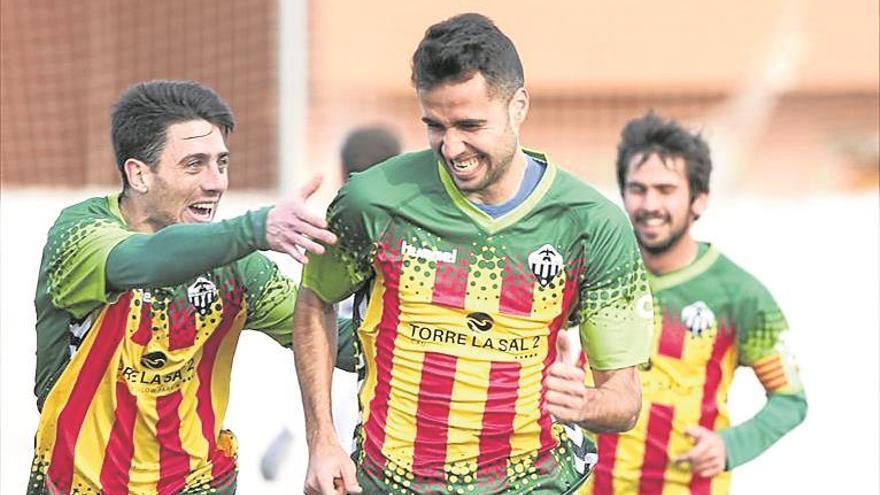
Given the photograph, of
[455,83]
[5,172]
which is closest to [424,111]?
[455,83]

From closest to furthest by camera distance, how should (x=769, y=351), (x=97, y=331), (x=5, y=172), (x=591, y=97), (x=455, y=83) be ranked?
1. (x=455, y=83)
2. (x=97, y=331)
3. (x=769, y=351)
4. (x=5, y=172)
5. (x=591, y=97)

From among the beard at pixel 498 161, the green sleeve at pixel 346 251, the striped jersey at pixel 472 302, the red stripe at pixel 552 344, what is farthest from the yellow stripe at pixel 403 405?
the beard at pixel 498 161

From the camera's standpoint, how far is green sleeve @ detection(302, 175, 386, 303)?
4402mm

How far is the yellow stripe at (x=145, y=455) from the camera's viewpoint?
4.92 meters

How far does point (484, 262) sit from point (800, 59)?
15947mm

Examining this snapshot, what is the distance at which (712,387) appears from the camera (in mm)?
6047

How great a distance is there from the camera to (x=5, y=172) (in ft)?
47.7

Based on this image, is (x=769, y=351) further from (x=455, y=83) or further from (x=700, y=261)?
(x=455, y=83)

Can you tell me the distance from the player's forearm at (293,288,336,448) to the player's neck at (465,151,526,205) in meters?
0.53

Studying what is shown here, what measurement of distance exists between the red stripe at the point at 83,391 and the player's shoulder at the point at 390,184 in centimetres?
89

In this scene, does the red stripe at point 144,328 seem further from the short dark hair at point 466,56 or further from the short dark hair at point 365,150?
the short dark hair at point 365,150

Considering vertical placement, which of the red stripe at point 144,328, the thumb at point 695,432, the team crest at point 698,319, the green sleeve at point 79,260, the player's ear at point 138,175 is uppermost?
the player's ear at point 138,175

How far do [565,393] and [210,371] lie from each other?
1.39m

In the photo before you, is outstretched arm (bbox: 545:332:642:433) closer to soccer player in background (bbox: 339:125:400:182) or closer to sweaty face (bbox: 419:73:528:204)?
sweaty face (bbox: 419:73:528:204)
